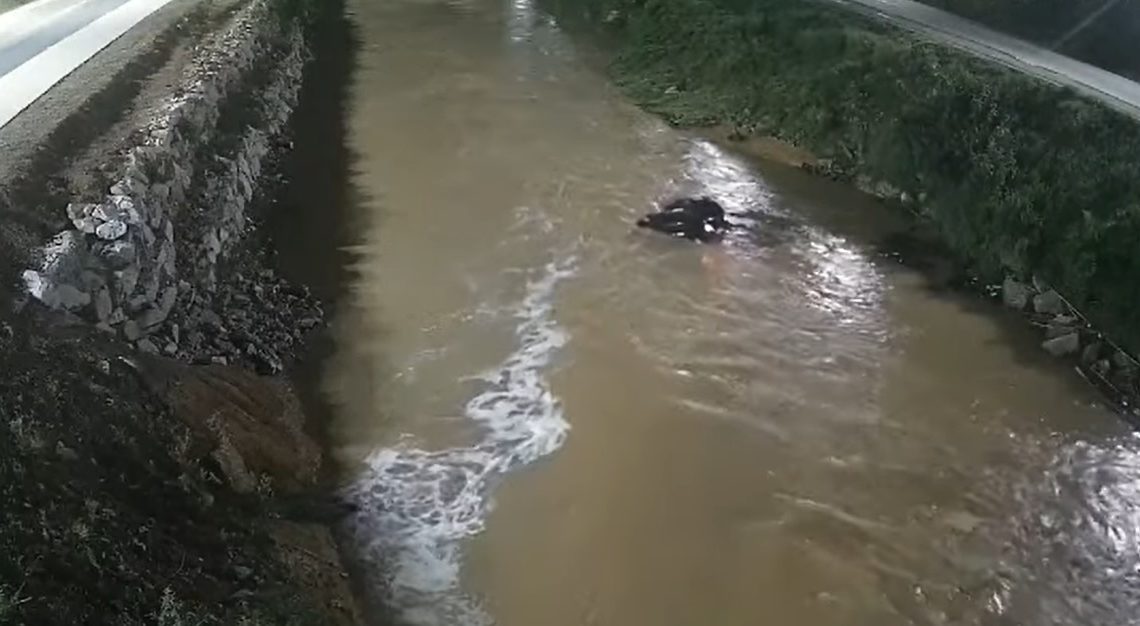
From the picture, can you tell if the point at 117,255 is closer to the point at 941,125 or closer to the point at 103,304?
the point at 103,304

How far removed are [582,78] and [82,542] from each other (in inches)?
652

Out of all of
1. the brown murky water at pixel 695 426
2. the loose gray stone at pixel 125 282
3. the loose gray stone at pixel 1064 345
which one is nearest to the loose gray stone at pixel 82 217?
the loose gray stone at pixel 125 282

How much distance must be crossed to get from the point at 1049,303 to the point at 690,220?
475 cm

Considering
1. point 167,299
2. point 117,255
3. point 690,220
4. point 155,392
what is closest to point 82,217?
point 117,255

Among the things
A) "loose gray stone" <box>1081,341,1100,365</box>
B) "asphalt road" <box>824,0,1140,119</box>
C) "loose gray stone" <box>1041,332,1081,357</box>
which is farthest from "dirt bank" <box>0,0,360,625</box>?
"asphalt road" <box>824,0,1140,119</box>

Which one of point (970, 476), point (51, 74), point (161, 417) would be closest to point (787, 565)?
point (970, 476)

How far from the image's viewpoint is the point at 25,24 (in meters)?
16.6

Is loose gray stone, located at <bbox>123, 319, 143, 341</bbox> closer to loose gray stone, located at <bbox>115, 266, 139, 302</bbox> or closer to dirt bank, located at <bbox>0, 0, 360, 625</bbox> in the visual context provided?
dirt bank, located at <bbox>0, 0, 360, 625</bbox>

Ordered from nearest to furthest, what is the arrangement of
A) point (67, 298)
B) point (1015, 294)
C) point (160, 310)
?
point (67, 298) < point (160, 310) < point (1015, 294)

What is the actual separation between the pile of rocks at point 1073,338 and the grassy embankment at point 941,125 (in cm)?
19

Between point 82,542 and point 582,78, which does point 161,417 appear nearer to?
point 82,542

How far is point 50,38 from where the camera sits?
15.9 metres

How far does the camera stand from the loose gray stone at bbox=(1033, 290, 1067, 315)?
40.6ft

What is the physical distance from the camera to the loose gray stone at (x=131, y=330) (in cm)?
974
